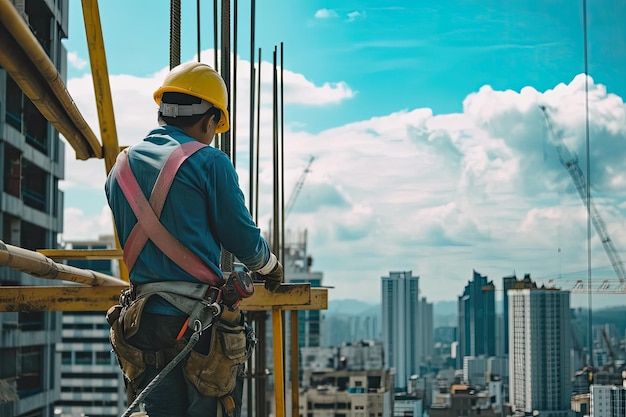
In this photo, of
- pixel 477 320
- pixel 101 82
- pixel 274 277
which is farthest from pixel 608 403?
pixel 477 320

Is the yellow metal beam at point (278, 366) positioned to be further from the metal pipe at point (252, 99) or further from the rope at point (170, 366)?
the metal pipe at point (252, 99)

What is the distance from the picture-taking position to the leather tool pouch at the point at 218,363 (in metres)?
2.64

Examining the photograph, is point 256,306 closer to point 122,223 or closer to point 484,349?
point 122,223

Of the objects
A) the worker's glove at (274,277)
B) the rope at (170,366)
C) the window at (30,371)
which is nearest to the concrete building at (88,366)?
the window at (30,371)

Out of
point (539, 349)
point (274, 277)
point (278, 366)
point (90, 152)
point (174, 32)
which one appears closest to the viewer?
point (274, 277)

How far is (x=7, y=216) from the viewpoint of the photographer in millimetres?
27328

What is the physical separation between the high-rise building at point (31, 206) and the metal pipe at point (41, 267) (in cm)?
2099

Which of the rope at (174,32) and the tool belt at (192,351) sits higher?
the rope at (174,32)

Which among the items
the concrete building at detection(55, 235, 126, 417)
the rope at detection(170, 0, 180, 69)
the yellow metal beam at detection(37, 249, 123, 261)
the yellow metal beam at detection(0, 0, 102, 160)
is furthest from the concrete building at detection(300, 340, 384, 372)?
the rope at detection(170, 0, 180, 69)

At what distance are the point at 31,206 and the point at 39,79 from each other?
28481 millimetres

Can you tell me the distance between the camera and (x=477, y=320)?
408 feet

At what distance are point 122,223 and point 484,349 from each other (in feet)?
419

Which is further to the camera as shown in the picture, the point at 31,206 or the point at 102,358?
the point at 102,358

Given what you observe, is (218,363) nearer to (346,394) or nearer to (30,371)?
(30,371)
